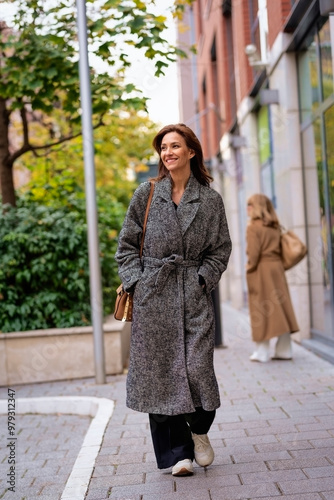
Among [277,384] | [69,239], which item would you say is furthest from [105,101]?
[277,384]

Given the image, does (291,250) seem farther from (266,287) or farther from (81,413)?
(81,413)

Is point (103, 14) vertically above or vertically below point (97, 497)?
above

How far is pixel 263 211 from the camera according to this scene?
8555mm

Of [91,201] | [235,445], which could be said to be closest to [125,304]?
[235,445]

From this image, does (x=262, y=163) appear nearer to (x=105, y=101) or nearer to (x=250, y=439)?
(x=105, y=101)

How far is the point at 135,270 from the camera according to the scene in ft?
13.8

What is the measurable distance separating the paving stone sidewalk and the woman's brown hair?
67.2 inches

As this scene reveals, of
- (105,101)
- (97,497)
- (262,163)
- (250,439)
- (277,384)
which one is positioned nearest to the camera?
(97,497)

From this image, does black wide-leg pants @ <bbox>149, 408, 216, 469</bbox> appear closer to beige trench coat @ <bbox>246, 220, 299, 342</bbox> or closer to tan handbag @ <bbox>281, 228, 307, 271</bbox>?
beige trench coat @ <bbox>246, 220, 299, 342</bbox>

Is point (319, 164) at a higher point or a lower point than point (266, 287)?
higher

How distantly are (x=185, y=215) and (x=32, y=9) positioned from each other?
6038 mm

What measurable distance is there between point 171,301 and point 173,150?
0.87m

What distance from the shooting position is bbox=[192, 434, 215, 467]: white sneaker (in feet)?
14.1

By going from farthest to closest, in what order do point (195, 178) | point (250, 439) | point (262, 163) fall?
point (262, 163), point (250, 439), point (195, 178)
